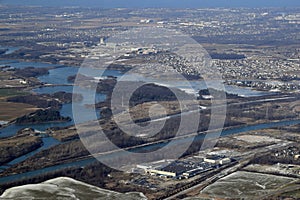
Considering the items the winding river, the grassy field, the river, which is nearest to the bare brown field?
the winding river

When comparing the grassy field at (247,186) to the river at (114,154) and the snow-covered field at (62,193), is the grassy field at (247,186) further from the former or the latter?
the river at (114,154)

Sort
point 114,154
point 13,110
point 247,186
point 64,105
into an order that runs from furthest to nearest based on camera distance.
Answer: point 64,105 → point 13,110 → point 114,154 → point 247,186

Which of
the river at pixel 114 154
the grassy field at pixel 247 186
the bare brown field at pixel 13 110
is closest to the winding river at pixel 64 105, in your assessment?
the river at pixel 114 154

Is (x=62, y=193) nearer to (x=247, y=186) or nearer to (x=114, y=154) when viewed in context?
(x=114, y=154)

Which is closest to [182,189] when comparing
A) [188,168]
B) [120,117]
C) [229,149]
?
[188,168]

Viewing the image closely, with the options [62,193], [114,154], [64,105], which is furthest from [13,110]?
[62,193]

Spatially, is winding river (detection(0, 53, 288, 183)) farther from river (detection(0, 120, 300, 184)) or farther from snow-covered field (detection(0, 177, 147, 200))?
snow-covered field (detection(0, 177, 147, 200))

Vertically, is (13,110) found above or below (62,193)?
below

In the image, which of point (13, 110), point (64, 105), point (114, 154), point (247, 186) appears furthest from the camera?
point (64, 105)

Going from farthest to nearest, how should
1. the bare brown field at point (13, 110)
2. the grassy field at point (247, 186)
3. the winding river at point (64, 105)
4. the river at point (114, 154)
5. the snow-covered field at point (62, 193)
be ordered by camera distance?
the bare brown field at point (13, 110)
the winding river at point (64, 105)
the river at point (114, 154)
the grassy field at point (247, 186)
the snow-covered field at point (62, 193)
